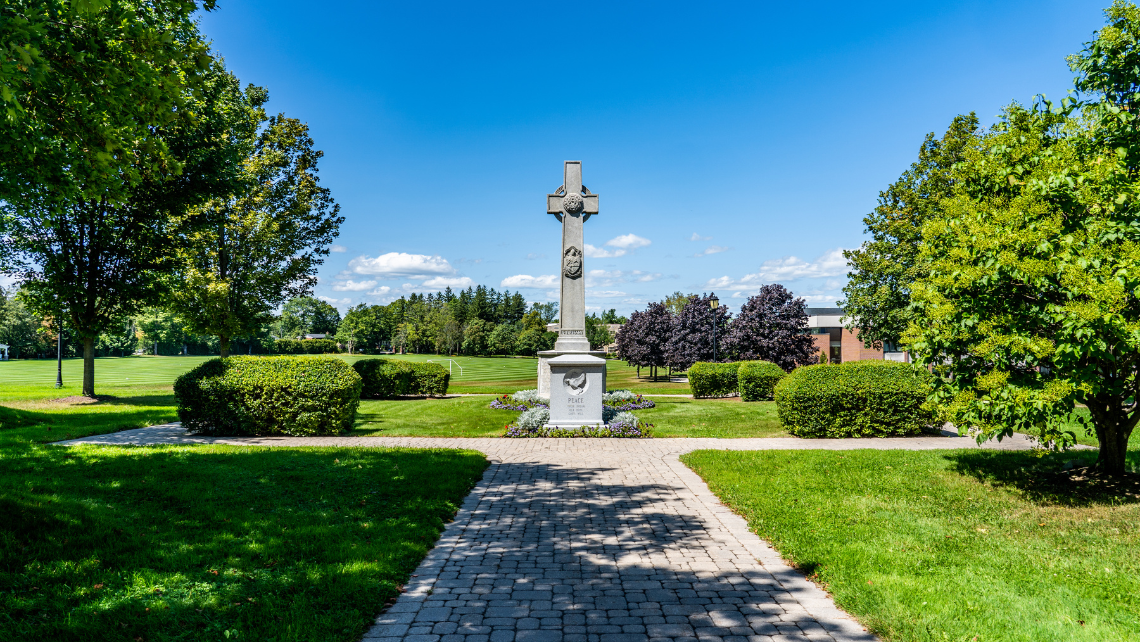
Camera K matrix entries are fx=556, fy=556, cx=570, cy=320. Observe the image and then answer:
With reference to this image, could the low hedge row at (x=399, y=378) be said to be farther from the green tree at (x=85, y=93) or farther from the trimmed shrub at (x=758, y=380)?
the green tree at (x=85, y=93)

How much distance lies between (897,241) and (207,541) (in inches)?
977

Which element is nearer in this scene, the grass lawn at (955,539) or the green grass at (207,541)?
the green grass at (207,541)

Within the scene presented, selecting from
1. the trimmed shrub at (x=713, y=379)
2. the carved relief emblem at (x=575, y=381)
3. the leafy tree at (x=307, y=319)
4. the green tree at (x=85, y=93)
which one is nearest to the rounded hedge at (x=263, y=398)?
the green tree at (x=85, y=93)

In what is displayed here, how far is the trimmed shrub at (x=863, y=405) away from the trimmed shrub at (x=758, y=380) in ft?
24.6

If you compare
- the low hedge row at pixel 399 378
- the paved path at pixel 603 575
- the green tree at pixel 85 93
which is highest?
the green tree at pixel 85 93

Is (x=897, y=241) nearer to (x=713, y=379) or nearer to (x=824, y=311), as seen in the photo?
(x=713, y=379)

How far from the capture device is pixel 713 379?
2223cm

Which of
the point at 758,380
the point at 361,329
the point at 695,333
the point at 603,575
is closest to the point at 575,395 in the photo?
the point at 603,575

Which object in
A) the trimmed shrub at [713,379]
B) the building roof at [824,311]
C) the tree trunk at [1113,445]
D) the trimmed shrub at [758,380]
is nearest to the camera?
the tree trunk at [1113,445]

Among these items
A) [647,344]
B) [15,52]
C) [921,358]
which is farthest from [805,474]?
[647,344]

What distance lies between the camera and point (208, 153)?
1752 centimetres

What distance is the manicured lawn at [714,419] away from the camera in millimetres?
12992

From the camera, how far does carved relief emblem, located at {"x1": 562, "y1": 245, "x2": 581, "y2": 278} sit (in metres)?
14.4

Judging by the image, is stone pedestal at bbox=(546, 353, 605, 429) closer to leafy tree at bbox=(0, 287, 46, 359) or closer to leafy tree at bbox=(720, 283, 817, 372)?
leafy tree at bbox=(720, 283, 817, 372)
